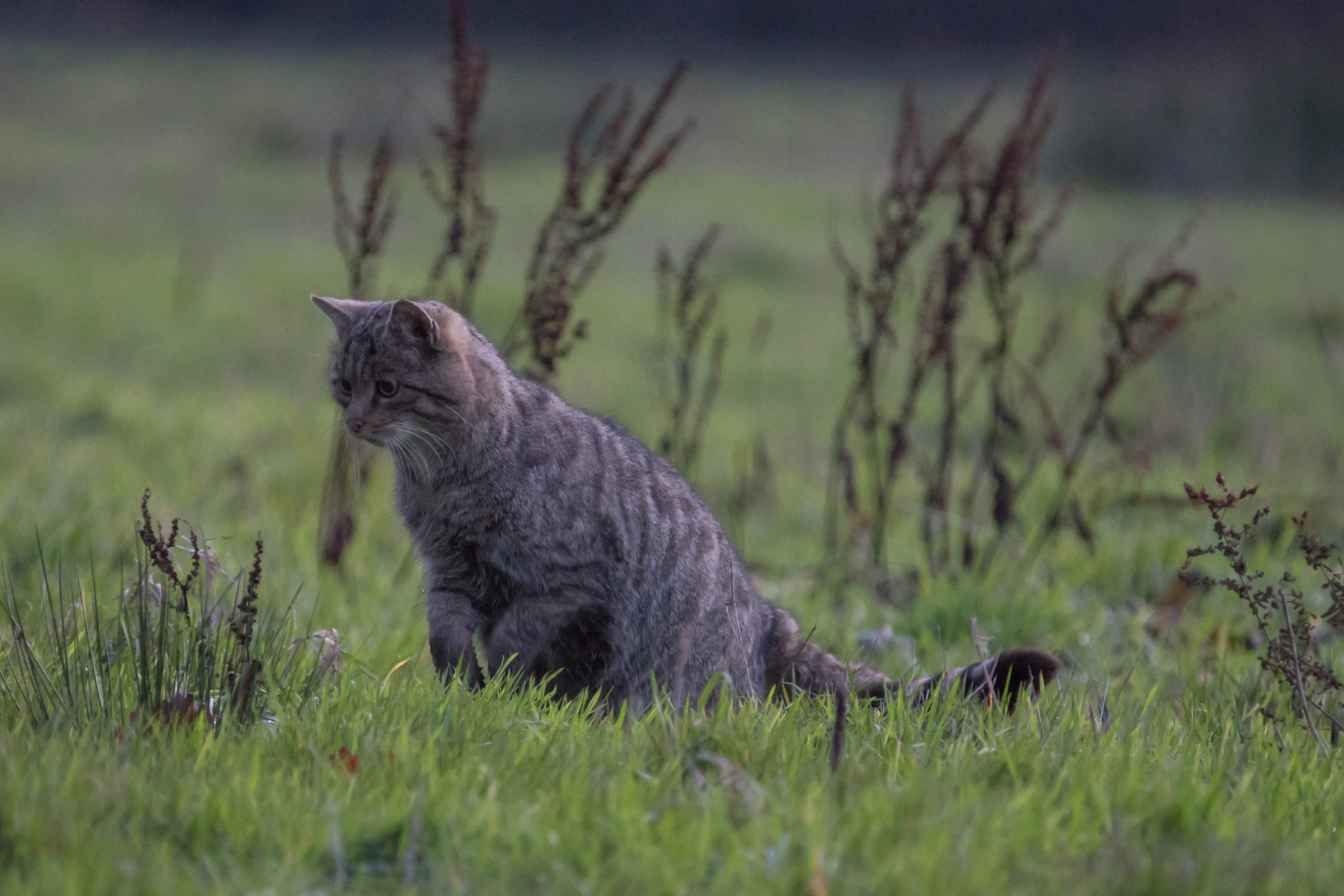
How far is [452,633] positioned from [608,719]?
63 centimetres

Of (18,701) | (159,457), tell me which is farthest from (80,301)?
(18,701)

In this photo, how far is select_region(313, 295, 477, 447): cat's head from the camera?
3633 mm

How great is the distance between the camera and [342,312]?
3.89 metres

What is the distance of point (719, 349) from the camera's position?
200 inches

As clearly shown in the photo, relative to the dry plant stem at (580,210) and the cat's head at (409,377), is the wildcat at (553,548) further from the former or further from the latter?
the dry plant stem at (580,210)

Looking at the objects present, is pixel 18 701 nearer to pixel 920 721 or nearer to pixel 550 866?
pixel 550 866

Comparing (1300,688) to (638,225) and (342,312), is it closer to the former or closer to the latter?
(342,312)

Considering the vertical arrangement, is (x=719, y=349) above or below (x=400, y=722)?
above

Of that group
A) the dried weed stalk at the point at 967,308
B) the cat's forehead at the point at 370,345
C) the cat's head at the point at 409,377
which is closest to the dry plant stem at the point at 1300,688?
the dried weed stalk at the point at 967,308

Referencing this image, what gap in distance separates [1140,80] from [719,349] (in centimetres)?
2107

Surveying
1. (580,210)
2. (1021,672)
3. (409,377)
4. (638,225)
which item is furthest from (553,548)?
(638,225)

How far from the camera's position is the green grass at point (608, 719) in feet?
7.24

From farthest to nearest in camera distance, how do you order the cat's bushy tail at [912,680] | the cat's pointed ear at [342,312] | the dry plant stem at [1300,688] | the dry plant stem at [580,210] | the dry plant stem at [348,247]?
1. the dry plant stem at [348,247]
2. the dry plant stem at [580,210]
3. the cat's pointed ear at [342,312]
4. the cat's bushy tail at [912,680]
5. the dry plant stem at [1300,688]

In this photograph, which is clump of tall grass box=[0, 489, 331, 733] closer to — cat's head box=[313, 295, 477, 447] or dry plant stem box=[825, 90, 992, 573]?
cat's head box=[313, 295, 477, 447]
